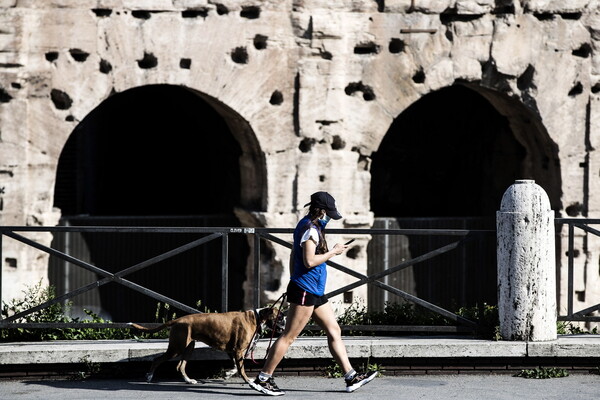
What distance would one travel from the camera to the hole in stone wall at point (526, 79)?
42.3ft

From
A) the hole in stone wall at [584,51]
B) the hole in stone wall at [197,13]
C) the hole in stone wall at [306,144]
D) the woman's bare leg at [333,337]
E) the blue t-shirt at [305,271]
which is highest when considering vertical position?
the hole in stone wall at [197,13]

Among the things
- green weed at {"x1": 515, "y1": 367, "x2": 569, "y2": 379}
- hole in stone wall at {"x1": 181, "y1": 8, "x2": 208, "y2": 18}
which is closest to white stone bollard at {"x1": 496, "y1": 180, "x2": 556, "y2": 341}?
green weed at {"x1": 515, "y1": 367, "x2": 569, "y2": 379}

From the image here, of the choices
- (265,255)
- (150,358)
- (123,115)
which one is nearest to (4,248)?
(265,255)

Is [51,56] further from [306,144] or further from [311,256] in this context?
[311,256]

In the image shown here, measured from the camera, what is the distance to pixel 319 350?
8.49m

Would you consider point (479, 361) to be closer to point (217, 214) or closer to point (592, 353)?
point (592, 353)

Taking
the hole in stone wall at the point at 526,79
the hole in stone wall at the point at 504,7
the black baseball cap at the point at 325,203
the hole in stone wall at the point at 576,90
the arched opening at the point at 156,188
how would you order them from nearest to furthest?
the black baseball cap at the point at 325,203, the hole in stone wall at the point at 504,7, the hole in stone wall at the point at 526,79, the hole in stone wall at the point at 576,90, the arched opening at the point at 156,188

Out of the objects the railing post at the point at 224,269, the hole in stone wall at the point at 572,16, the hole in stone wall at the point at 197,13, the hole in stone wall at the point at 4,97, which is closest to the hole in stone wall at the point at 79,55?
the hole in stone wall at the point at 4,97

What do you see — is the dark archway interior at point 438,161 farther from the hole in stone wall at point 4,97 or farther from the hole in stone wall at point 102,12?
the hole in stone wall at point 4,97

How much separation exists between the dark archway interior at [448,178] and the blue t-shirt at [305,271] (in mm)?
6045

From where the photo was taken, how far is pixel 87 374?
27.6 feet

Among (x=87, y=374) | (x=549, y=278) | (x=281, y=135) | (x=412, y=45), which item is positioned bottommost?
(x=87, y=374)

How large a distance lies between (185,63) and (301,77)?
1.17 meters

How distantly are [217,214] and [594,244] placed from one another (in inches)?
165
